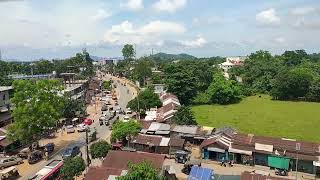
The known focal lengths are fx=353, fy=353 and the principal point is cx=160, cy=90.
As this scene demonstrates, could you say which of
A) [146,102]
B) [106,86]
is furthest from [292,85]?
[106,86]

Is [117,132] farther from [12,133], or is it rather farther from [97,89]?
[97,89]

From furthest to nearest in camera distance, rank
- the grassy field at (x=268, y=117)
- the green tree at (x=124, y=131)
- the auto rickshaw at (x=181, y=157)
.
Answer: the grassy field at (x=268, y=117)
the green tree at (x=124, y=131)
the auto rickshaw at (x=181, y=157)

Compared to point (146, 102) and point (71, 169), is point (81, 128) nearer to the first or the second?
point (146, 102)

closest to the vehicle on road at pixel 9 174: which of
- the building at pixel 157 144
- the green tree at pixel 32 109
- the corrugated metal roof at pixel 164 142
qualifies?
the green tree at pixel 32 109

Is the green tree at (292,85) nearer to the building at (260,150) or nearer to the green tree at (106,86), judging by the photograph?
the green tree at (106,86)

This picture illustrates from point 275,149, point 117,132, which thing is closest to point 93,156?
point 117,132

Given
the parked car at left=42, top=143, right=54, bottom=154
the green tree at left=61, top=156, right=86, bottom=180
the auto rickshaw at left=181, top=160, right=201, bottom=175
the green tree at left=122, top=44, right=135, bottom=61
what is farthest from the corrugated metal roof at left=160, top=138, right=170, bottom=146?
the green tree at left=122, top=44, right=135, bottom=61
